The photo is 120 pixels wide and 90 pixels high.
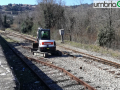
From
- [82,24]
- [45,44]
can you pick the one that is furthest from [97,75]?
[82,24]

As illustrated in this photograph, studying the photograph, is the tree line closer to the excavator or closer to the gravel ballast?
the excavator

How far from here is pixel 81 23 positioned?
1070 inches

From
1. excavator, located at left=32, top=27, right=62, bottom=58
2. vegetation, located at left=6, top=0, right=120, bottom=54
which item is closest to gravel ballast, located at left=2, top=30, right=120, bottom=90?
excavator, located at left=32, top=27, right=62, bottom=58

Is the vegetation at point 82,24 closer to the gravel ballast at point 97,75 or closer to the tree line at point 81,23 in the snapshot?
the tree line at point 81,23

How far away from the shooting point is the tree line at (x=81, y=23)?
1857 cm

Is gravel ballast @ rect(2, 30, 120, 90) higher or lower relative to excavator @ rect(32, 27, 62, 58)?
lower

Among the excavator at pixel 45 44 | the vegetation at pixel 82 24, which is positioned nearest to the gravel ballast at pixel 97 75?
the excavator at pixel 45 44

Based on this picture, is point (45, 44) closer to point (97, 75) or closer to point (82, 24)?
point (97, 75)

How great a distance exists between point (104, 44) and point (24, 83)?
43.9ft

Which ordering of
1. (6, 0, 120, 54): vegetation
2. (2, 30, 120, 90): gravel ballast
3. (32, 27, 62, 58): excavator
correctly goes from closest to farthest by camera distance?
(2, 30, 120, 90): gravel ballast, (32, 27, 62, 58): excavator, (6, 0, 120, 54): vegetation

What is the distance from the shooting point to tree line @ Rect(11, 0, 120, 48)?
18566 mm

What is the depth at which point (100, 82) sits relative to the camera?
24.1ft

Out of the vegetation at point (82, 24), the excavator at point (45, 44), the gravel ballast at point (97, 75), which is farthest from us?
the vegetation at point (82, 24)

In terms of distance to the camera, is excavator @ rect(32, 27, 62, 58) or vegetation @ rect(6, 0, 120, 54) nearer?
excavator @ rect(32, 27, 62, 58)
